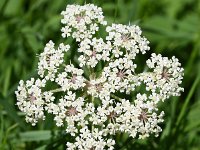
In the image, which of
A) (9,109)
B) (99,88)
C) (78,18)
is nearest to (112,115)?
(99,88)

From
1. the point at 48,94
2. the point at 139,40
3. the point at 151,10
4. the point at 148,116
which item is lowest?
the point at 148,116

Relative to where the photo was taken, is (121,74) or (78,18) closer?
(121,74)

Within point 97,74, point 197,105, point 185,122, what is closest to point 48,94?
point 97,74

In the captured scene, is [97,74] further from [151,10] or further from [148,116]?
[151,10]

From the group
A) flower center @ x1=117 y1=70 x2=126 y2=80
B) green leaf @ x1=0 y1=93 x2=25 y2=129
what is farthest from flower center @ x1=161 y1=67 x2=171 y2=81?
green leaf @ x1=0 y1=93 x2=25 y2=129

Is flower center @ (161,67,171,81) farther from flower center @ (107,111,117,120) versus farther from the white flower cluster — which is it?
flower center @ (107,111,117,120)

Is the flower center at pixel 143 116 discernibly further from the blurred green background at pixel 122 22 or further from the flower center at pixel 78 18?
the flower center at pixel 78 18

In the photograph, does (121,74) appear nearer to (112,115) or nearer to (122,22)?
(112,115)
